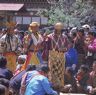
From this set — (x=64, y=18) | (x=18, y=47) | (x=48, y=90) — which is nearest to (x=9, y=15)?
(x=64, y=18)

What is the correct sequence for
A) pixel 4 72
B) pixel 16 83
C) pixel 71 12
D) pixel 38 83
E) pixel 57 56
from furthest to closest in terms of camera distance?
pixel 71 12 → pixel 57 56 → pixel 4 72 → pixel 16 83 → pixel 38 83

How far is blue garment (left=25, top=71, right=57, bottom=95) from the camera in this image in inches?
375

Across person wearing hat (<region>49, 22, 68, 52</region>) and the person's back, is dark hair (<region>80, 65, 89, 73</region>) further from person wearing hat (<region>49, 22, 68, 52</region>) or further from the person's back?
the person's back

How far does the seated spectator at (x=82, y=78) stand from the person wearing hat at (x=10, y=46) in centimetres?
152

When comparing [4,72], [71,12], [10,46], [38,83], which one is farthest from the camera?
[71,12]

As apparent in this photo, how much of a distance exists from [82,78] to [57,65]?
70cm

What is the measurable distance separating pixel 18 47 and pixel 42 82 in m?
4.04

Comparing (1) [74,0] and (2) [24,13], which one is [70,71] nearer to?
(1) [74,0]

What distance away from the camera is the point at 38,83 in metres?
9.54

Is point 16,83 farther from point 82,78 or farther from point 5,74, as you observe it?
point 82,78

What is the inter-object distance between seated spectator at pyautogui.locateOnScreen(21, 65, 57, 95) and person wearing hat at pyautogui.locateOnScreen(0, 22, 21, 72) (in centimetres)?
355

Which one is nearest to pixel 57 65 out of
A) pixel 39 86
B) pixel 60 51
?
pixel 60 51

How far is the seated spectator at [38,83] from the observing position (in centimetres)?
952

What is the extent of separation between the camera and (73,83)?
13086mm
